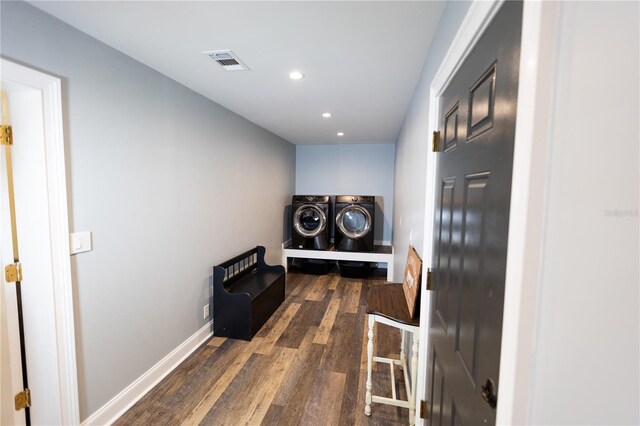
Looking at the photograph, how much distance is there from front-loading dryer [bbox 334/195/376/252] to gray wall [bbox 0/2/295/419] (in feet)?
7.40

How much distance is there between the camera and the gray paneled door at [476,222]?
0.69 metres

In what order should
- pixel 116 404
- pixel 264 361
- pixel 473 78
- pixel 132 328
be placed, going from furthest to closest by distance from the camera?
pixel 264 361, pixel 132 328, pixel 116 404, pixel 473 78

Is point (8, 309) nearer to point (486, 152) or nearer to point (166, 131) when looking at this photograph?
point (166, 131)

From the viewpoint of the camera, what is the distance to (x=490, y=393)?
28.5 inches

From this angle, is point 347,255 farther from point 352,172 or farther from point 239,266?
point 239,266

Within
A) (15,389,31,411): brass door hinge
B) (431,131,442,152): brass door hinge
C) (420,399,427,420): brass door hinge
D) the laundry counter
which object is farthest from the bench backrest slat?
(431,131,442,152): brass door hinge

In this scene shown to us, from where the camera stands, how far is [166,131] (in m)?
2.29

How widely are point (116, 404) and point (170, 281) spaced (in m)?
0.85

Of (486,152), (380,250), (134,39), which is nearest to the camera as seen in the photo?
(486,152)

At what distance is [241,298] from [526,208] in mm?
2685

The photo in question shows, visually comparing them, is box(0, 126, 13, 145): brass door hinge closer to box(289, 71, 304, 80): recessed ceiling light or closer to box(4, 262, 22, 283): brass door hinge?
box(4, 262, 22, 283): brass door hinge

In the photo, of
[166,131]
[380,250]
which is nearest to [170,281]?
[166,131]

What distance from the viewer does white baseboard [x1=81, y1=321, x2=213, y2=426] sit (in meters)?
1.83

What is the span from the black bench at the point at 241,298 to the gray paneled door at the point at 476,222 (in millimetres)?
1973
